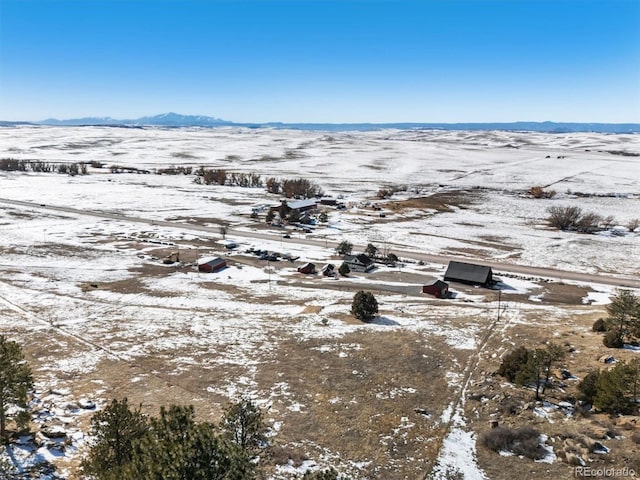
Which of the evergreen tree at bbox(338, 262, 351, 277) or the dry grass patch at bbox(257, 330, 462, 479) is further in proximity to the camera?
the evergreen tree at bbox(338, 262, 351, 277)

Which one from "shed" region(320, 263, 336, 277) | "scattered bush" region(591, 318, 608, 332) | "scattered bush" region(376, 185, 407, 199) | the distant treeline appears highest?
the distant treeline

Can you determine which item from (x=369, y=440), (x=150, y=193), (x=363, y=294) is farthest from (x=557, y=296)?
(x=150, y=193)

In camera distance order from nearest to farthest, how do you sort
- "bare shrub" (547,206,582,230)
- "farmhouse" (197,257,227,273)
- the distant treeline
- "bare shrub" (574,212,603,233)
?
"farmhouse" (197,257,227,273) < "bare shrub" (574,212,603,233) < "bare shrub" (547,206,582,230) < the distant treeline

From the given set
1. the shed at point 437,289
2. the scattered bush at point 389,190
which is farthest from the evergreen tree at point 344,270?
the scattered bush at point 389,190

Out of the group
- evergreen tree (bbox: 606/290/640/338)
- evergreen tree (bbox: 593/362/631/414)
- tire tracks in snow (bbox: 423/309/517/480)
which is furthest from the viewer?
evergreen tree (bbox: 606/290/640/338)

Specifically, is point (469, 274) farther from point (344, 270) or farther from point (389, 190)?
point (389, 190)

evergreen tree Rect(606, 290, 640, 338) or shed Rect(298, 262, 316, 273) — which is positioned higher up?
evergreen tree Rect(606, 290, 640, 338)

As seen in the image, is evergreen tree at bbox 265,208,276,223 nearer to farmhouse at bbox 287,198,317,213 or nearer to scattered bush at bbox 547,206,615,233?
farmhouse at bbox 287,198,317,213

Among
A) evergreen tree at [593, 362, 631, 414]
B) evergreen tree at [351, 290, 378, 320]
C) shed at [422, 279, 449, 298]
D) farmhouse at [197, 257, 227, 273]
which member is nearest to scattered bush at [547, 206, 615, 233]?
shed at [422, 279, 449, 298]
